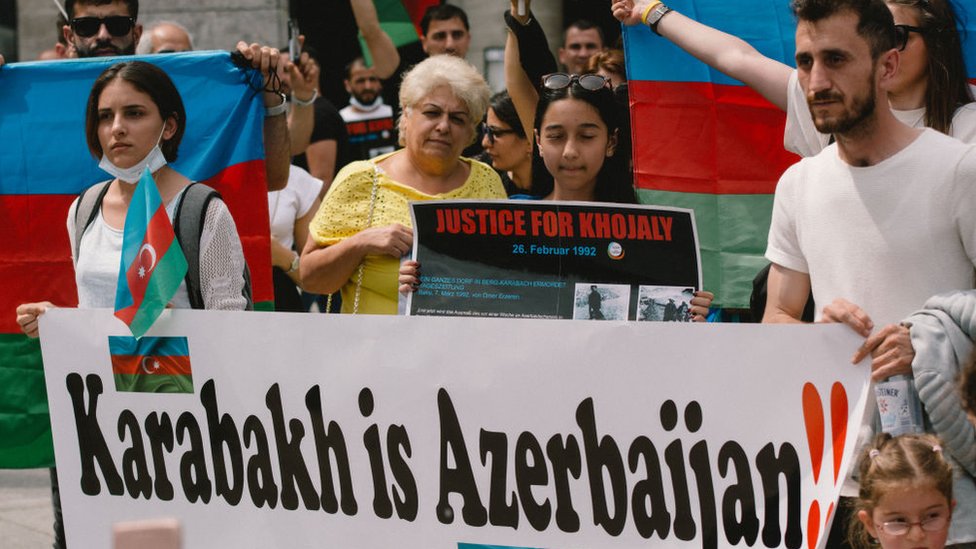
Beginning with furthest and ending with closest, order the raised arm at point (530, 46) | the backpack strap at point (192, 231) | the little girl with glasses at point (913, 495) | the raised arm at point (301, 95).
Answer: the raised arm at point (301, 95), the raised arm at point (530, 46), the backpack strap at point (192, 231), the little girl with glasses at point (913, 495)

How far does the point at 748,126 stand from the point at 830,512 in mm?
1624

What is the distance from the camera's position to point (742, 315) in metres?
4.52

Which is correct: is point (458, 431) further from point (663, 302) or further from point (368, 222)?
point (368, 222)

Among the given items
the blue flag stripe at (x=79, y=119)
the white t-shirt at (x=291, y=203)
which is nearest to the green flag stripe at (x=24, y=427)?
the blue flag stripe at (x=79, y=119)

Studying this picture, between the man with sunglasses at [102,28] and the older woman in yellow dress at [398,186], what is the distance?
1.11m

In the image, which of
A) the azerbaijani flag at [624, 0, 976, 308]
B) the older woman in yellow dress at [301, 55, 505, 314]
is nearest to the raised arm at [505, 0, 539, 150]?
the older woman in yellow dress at [301, 55, 505, 314]

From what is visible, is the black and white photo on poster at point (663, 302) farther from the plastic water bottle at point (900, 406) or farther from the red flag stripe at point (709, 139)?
the red flag stripe at point (709, 139)

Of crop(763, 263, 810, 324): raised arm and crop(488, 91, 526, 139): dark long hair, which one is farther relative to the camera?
crop(488, 91, 526, 139): dark long hair

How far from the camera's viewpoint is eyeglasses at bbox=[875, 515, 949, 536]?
2.94 meters

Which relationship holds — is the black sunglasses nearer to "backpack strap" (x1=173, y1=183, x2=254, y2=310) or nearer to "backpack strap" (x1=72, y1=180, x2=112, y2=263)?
A: "backpack strap" (x1=72, y1=180, x2=112, y2=263)

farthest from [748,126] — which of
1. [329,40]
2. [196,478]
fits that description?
[329,40]

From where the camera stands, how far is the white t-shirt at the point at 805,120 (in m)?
3.50

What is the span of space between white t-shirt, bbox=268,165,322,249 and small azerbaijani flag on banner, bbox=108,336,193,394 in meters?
2.45

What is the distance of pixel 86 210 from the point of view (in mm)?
4016
